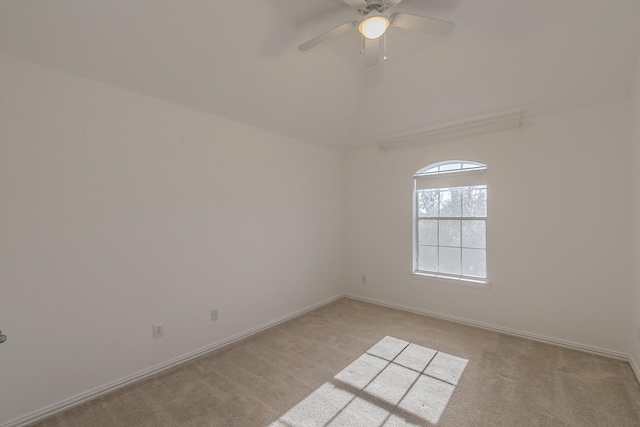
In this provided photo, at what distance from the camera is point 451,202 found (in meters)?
3.67

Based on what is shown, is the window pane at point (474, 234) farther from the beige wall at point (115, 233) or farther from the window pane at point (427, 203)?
the beige wall at point (115, 233)

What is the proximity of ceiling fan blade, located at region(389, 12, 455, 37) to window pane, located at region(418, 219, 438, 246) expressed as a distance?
8.16 ft

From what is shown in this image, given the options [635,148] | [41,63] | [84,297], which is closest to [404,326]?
[635,148]

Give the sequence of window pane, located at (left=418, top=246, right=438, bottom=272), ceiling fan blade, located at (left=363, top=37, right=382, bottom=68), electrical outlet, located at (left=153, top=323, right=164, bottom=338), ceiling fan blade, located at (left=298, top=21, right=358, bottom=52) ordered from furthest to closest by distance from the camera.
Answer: window pane, located at (left=418, top=246, right=438, bottom=272), electrical outlet, located at (left=153, top=323, right=164, bottom=338), ceiling fan blade, located at (left=363, top=37, right=382, bottom=68), ceiling fan blade, located at (left=298, top=21, right=358, bottom=52)

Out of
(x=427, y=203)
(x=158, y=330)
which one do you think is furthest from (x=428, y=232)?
(x=158, y=330)

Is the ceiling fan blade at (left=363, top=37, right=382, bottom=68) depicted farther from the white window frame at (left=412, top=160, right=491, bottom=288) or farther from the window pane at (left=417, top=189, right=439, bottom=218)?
the window pane at (left=417, top=189, right=439, bottom=218)

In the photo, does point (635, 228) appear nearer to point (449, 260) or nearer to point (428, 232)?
point (449, 260)

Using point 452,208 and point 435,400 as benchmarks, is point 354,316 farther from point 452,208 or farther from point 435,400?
point 452,208

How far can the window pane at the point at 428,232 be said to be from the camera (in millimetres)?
3797

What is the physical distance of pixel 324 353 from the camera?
2.71 metres

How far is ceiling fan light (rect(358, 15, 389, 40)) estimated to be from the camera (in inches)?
67.9

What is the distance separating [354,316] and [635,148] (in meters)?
3.24

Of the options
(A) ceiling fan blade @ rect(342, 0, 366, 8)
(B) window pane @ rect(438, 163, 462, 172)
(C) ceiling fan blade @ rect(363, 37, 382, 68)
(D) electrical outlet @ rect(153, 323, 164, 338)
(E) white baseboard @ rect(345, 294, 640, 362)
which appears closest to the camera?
(A) ceiling fan blade @ rect(342, 0, 366, 8)

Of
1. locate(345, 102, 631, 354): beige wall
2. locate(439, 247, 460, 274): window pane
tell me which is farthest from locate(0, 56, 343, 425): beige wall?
locate(345, 102, 631, 354): beige wall
